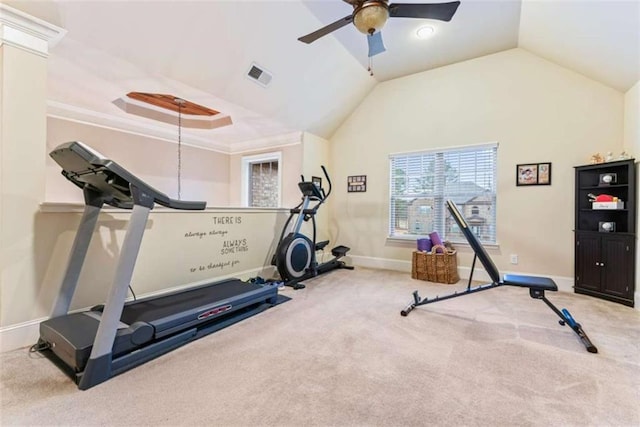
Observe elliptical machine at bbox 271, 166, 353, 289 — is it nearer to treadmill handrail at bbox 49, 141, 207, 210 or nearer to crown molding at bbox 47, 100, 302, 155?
crown molding at bbox 47, 100, 302, 155

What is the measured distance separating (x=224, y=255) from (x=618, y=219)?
492 cm

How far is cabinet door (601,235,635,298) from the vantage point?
3.07 metres

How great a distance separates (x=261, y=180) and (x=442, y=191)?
3.56 meters

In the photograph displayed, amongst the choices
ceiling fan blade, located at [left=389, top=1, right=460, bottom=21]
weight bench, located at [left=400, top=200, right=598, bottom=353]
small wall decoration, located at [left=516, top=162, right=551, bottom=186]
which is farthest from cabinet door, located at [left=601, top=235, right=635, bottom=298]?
ceiling fan blade, located at [left=389, top=1, right=460, bottom=21]

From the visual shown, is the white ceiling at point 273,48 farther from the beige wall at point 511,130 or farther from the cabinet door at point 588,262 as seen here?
the cabinet door at point 588,262

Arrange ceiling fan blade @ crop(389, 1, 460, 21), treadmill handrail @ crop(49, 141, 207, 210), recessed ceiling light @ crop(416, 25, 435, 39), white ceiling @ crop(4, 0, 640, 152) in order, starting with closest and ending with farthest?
treadmill handrail @ crop(49, 141, 207, 210) → ceiling fan blade @ crop(389, 1, 460, 21) → white ceiling @ crop(4, 0, 640, 152) → recessed ceiling light @ crop(416, 25, 435, 39)

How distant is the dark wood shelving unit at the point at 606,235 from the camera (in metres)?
3.07

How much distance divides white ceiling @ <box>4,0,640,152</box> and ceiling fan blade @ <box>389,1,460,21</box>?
1.11 meters

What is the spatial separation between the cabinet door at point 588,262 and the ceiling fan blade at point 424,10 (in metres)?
3.13

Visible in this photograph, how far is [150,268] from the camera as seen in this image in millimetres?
2955

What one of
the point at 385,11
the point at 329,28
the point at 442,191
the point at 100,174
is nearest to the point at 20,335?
the point at 100,174

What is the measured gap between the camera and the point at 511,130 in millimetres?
4059

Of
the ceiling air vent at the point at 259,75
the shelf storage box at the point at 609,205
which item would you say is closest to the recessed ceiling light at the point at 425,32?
the ceiling air vent at the point at 259,75

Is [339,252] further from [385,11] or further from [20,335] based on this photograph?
[20,335]
